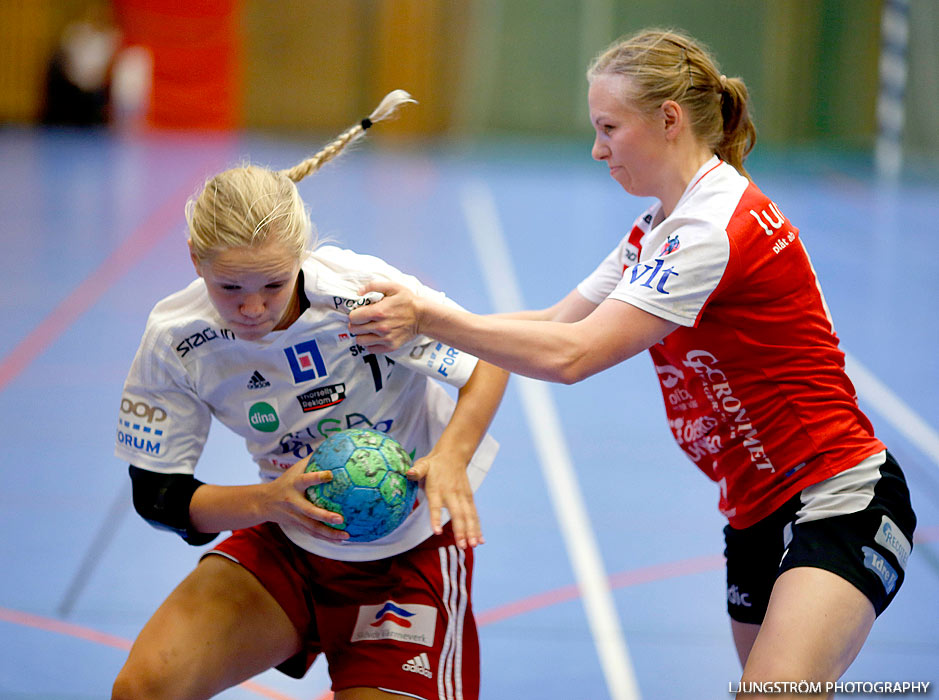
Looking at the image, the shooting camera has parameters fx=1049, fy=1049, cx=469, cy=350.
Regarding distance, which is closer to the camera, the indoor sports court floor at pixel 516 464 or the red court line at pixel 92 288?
the indoor sports court floor at pixel 516 464

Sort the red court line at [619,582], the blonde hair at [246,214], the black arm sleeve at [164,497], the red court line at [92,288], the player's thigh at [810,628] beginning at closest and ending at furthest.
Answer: the player's thigh at [810,628]
the blonde hair at [246,214]
the black arm sleeve at [164,497]
the red court line at [619,582]
the red court line at [92,288]

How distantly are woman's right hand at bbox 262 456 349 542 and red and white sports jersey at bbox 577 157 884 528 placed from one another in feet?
2.82

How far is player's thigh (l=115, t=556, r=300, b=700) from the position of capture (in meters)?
2.55

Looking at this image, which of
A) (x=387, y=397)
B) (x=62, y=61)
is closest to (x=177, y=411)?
(x=387, y=397)

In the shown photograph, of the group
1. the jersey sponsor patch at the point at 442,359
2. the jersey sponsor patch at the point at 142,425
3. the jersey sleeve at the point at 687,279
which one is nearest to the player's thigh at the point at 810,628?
the jersey sleeve at the point at 687,279

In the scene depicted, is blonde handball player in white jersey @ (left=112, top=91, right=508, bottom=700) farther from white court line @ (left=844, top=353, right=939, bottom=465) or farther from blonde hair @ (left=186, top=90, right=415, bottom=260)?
white court line @ (left=844, top=353, right=939, bottom=465)

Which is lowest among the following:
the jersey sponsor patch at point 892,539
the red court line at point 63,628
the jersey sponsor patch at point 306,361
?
the red court line at point 63,628

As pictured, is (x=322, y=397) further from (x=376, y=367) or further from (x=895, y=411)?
(x=895, y=411)

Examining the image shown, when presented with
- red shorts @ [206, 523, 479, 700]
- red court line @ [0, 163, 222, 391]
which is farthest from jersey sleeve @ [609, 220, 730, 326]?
red court line @ [0, 163, 222, 391]

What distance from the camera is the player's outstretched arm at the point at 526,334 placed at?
2.48m

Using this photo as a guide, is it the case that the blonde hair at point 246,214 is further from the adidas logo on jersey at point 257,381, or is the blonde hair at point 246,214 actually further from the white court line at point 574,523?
the white court line at point 574,523

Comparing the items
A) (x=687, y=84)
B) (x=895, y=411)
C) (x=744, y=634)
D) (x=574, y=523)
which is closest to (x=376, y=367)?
(x=687, y=84)

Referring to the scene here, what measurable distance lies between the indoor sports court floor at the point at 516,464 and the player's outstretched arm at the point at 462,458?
1.22m

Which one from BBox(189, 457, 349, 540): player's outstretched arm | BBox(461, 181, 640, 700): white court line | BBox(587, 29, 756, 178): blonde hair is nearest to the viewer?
BBox(189, 457, 349, 540): player's outstretched arm
